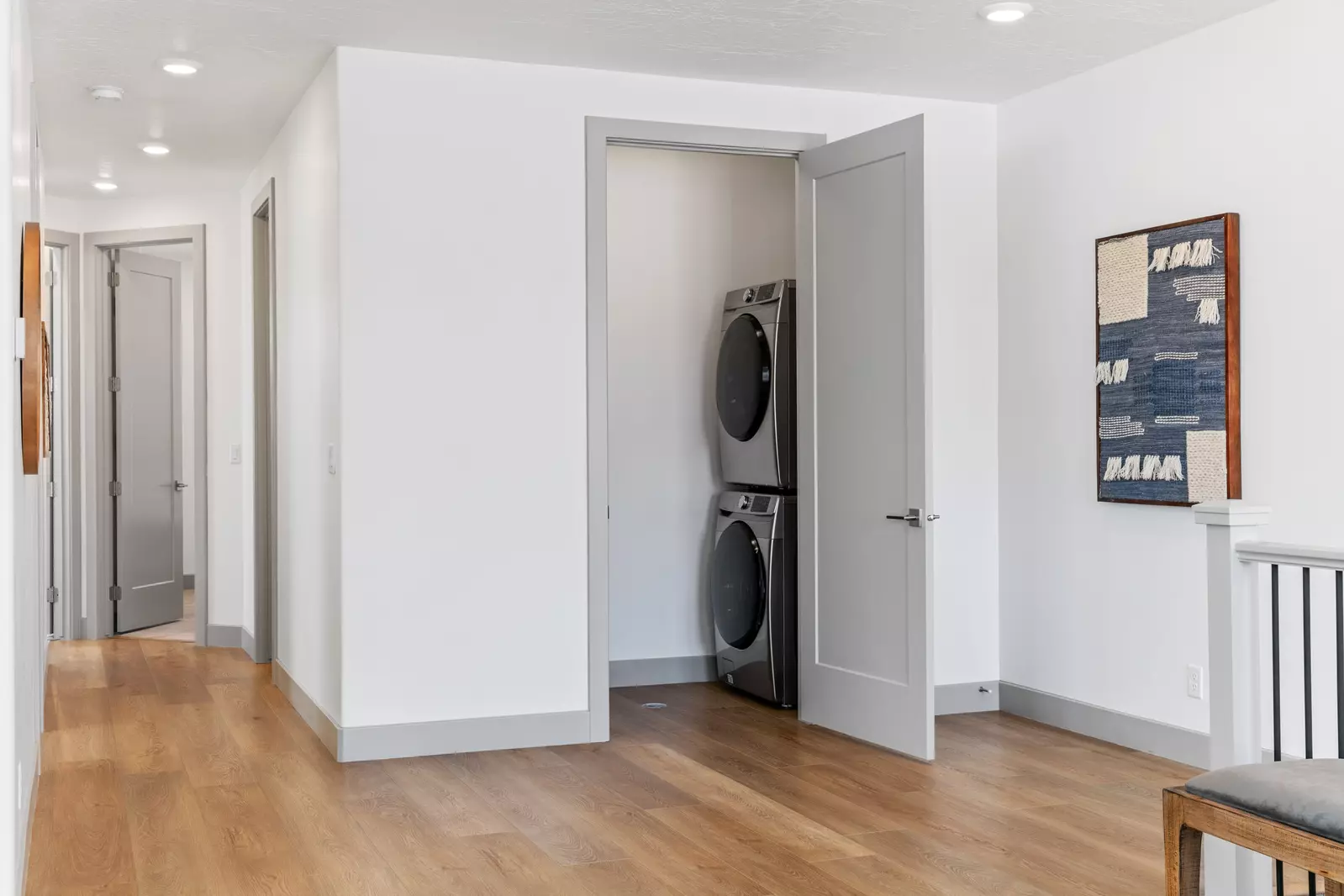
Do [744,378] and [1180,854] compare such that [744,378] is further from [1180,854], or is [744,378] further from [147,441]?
[147,441]

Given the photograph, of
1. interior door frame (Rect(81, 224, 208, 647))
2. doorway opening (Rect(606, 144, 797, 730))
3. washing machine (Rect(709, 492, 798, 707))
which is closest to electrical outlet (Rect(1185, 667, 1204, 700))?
washing machine (Rect(709, 492, 798, 707))

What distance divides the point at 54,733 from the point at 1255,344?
15.1ft

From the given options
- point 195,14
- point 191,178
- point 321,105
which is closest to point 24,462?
point 195,14

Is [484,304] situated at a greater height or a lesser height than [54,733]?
greater

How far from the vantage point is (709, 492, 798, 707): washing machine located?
539 cm

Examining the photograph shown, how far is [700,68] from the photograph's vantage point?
4.76 m

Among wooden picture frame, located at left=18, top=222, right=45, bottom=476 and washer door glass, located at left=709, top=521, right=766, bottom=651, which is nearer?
wooden picture frame, located at left=18, top=222, right=45, bottom=476

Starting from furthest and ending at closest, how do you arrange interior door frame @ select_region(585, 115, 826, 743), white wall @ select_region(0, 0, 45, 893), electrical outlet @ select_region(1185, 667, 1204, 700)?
interior door frame @ select_region(585, 115, 826, 743) → electrical outlet @ select_region(1185, 667, 1204, 700) → white wall @ select_region(0, 0, 45, 893)

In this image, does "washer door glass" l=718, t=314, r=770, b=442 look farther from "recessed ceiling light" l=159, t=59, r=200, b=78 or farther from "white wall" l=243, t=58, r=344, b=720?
"recessed ceiling light" l=159, t=59, r=200, b=78

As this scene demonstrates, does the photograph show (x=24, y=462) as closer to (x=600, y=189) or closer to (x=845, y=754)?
(x=600, y=189)

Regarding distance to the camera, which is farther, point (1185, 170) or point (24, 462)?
point (1185, 170)

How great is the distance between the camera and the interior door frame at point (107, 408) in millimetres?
7227

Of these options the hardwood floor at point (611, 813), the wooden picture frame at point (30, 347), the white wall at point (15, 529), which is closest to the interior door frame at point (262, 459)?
the hardwood floor at point (611, 813)

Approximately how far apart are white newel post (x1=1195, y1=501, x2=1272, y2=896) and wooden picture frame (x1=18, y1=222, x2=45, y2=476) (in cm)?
254
